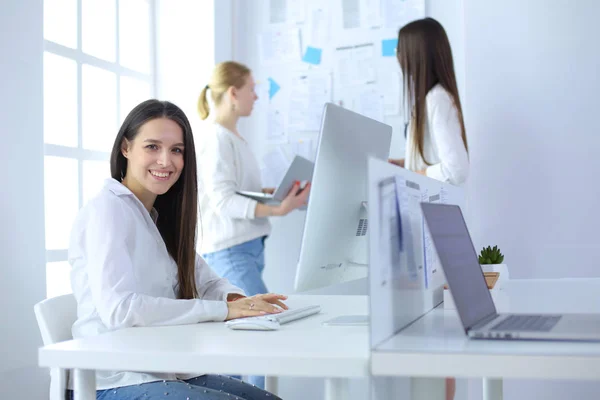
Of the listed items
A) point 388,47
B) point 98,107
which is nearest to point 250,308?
point 98,107

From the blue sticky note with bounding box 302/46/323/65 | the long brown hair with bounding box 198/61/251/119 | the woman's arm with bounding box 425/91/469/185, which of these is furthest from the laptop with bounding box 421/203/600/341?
the blue sticky note with bounding box 302/46/323/65

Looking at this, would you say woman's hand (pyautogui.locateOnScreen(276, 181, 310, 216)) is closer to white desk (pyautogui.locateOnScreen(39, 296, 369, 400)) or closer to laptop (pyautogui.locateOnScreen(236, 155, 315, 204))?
laptop (pyautogui.locateOnScreen(236, 155, 315, 204))

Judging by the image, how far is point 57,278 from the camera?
9.30 ft

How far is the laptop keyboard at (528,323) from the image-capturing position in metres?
1.25

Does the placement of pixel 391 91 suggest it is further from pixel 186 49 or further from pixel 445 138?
pixel 186 49

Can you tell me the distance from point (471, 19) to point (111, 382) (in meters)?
2.55

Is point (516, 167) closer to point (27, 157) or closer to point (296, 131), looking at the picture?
point (296, 131)

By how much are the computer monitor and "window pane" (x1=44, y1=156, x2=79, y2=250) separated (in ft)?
4.79

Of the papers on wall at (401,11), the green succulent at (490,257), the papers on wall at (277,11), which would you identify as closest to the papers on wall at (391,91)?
the papers on wall at (401,11)

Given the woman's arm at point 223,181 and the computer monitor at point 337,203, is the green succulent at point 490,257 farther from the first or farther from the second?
A: the woman's arm at point 223,181

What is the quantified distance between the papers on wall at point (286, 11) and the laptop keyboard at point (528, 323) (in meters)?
2.77

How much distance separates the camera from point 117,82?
340 cm

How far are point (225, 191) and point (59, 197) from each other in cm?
68

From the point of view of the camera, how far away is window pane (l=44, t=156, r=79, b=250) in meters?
2.79
